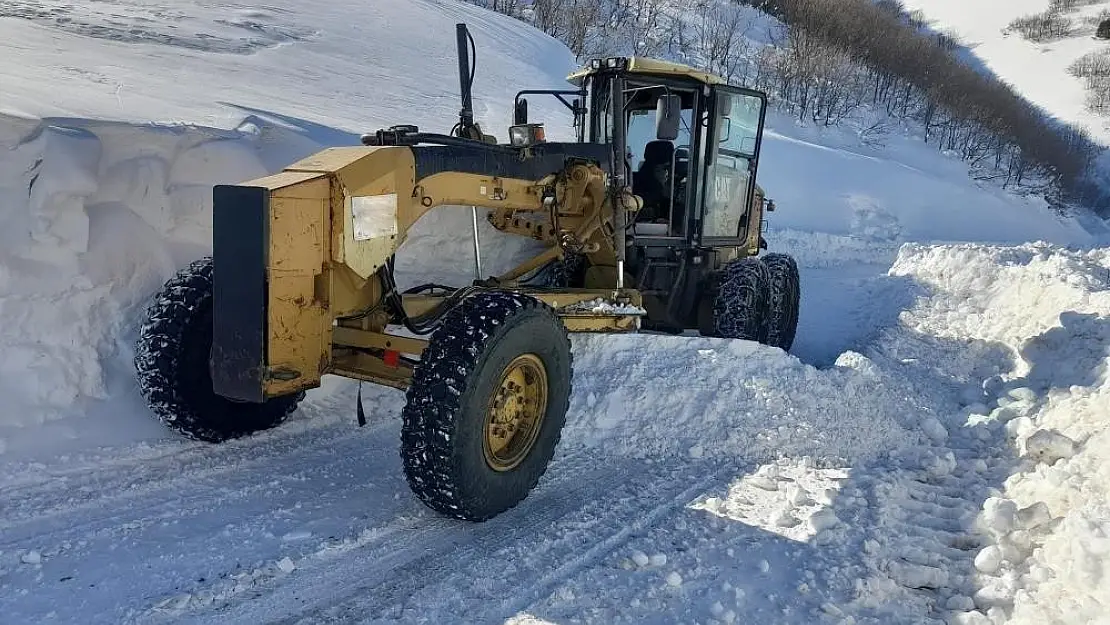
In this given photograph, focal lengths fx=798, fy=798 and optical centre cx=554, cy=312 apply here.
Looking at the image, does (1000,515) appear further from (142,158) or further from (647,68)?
(142,158)

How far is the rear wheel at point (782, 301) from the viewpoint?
750 cm

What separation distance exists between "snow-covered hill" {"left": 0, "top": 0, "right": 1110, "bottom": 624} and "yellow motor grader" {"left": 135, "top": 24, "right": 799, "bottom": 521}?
326 mm

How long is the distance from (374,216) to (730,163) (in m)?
4.25

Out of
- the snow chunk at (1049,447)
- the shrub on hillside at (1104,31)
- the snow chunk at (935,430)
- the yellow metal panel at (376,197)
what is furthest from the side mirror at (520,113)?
the shrub on hillside at (1104,31)

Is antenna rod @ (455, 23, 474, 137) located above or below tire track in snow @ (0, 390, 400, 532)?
above

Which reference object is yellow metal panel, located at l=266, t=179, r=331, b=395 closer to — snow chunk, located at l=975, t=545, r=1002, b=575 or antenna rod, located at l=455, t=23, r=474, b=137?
antenna rod, located at l=455, t=23, r=474, b=137

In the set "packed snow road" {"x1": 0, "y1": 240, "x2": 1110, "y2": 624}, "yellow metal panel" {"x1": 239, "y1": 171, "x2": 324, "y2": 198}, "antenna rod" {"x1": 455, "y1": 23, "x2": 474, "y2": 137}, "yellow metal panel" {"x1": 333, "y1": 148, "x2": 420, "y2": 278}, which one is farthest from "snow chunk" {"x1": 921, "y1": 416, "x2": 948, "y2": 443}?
"yellow metal panel" {"x1": 239, "y1": 171, "x2": 324, "y2": 198}

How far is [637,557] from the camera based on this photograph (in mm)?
3344

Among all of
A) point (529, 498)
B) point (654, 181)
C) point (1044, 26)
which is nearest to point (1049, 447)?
point (529, 498)

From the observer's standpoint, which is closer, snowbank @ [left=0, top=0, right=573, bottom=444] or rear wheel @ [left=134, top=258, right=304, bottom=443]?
rear wheel @ [left=134, top=258, right=304, bottom=443]

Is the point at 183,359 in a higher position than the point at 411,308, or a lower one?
lower

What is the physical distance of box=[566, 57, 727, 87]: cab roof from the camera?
5.92 metres

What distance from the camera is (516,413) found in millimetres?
3889

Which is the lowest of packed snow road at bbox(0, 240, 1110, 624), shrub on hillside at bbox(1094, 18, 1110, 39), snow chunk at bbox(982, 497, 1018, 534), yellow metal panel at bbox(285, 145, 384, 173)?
packed snow road at bbox(0, 240, 1110, 624)
